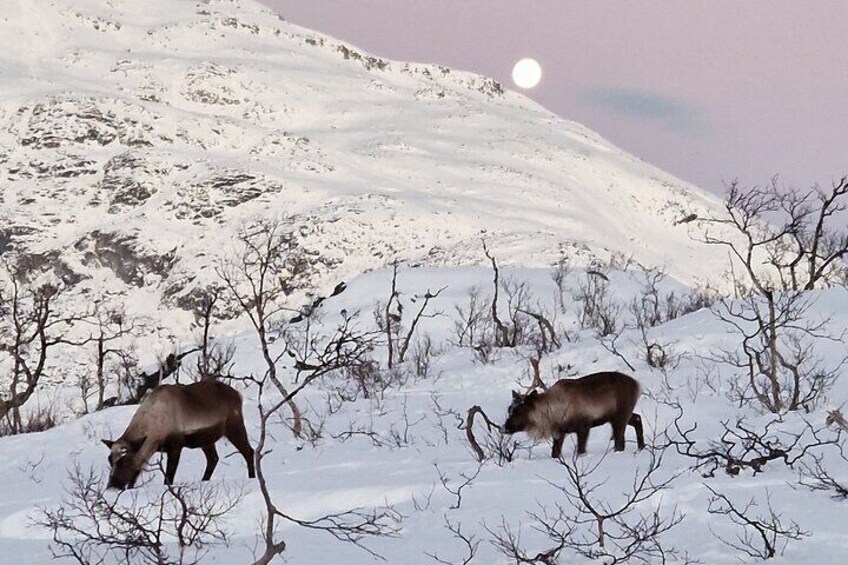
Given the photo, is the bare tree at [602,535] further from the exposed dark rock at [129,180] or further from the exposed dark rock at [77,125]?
the exposed dark rock at [77,125]

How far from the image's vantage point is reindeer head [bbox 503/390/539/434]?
33.6ft

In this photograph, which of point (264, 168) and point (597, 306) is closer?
point (597, 306)

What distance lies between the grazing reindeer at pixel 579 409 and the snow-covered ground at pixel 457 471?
32 centimetres

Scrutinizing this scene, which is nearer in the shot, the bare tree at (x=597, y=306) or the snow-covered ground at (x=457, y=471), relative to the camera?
the snow-covered ground at (x=457, y=471)

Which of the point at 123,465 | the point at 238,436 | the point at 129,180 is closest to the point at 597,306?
the point at 238,436

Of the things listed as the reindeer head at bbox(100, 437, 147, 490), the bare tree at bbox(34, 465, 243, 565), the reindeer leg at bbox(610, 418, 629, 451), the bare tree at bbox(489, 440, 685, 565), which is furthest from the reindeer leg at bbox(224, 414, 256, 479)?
the bare tree at bbox(489, 440, 685, 565)

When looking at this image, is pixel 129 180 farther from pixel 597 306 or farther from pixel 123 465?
pixel 123 465

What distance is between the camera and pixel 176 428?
31.3 feet

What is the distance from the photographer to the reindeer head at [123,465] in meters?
8.61

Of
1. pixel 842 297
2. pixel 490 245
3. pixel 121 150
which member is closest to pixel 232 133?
pixel 121 150

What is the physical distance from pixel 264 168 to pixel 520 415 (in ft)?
326

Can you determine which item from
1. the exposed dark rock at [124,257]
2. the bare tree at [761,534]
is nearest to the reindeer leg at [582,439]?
the bare tree at [761,534]

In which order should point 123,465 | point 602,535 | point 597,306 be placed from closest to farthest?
point 602,535 → point 123,465 → point 597,306

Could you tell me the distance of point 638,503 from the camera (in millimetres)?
6105
